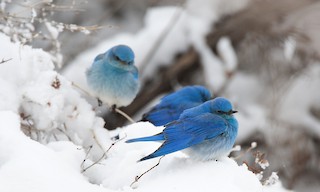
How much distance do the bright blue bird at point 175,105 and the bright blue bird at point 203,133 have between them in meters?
1.11

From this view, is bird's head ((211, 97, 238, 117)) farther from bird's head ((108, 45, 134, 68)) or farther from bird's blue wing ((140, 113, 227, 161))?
bird's head ((108, 45, 134, 68))

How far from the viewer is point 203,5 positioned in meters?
9.32

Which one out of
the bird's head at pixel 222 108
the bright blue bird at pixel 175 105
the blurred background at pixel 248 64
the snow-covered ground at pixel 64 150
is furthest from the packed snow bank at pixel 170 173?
the blurred background at pixel 248 64

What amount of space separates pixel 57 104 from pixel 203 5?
17.3 feet

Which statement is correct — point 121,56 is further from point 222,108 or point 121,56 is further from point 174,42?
point 174,42

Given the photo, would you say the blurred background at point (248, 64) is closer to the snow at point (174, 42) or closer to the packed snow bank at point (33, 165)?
the snow at point (174, 42)

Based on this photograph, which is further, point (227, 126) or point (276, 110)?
point (276, 110)

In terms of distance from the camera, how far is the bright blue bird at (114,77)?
221 inches

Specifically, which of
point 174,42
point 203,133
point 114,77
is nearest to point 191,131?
point 203,133

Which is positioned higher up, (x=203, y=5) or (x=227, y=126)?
(x=227, y=126)

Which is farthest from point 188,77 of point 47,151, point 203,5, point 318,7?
point 47,151

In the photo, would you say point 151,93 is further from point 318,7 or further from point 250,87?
point 318,7

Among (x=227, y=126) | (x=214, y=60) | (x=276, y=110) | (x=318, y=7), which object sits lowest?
(x=276, y=110)

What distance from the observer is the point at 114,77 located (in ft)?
18.5
